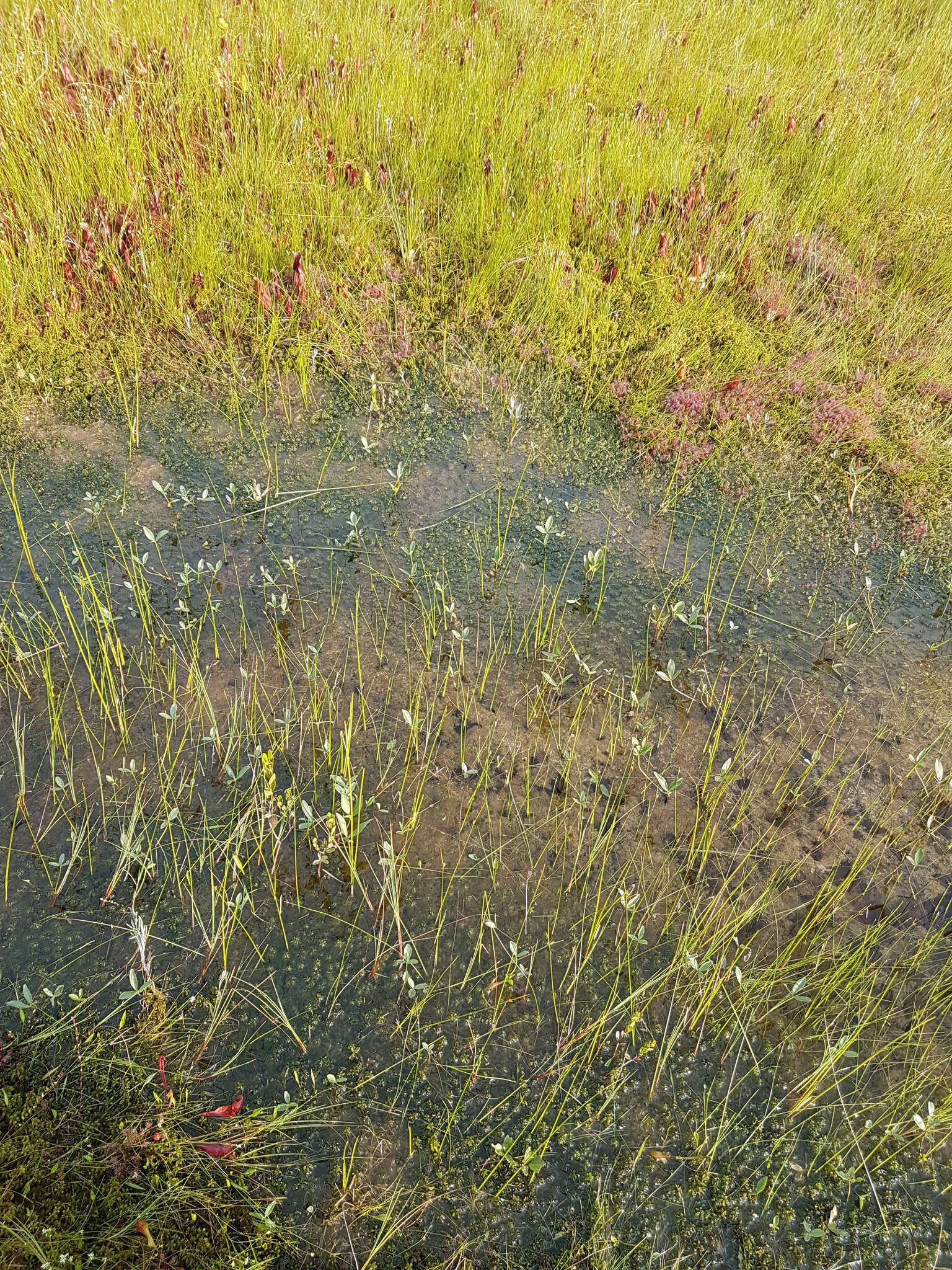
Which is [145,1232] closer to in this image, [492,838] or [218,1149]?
[218,1149]

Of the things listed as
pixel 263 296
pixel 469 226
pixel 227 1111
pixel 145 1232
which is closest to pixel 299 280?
pixel 263 296

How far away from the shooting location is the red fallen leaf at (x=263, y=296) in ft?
18.5

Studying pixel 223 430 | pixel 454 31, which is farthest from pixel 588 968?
pixel 454 31

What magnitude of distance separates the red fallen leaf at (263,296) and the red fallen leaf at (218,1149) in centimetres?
506

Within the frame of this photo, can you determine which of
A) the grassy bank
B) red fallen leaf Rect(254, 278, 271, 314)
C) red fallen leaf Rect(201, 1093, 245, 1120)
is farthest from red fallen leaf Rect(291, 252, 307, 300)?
red fallen leaf Rect(201, 1093, 245, 1120)

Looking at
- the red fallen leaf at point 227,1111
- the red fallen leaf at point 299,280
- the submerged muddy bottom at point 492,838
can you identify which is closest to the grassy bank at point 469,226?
the red fallen leaf at point 299,280

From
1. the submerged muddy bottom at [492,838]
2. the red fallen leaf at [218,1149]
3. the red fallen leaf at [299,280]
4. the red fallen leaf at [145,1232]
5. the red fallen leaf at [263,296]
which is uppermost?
the red fallen leaf at [299,280]

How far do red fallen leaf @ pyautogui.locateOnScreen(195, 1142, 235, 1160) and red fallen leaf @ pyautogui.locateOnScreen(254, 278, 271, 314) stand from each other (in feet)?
16.6

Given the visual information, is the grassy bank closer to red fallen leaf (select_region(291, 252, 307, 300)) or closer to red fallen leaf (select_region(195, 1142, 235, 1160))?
red fallen leaf (select_region(291, 252, 307, 300))

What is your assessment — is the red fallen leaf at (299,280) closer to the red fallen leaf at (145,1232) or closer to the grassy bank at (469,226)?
the grassy bank at (469,226)

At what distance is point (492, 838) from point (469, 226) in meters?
4.99

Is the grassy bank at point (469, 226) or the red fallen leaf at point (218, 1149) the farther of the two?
the grassy bank at point (469, 226)

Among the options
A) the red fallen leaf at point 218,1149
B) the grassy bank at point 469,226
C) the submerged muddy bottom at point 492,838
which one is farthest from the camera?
the grassy bank at point 469,226

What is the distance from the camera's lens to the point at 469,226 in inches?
249
